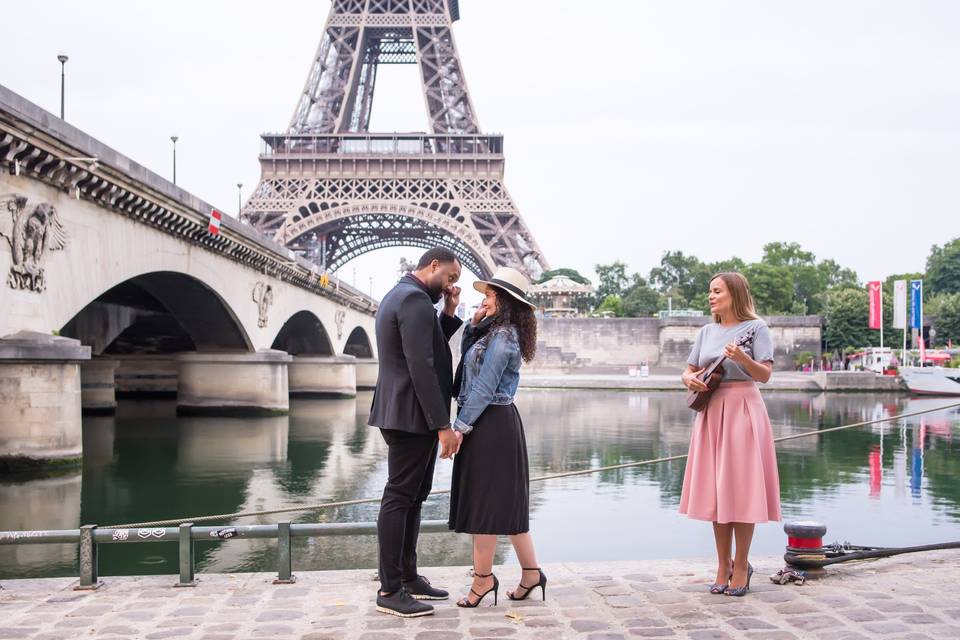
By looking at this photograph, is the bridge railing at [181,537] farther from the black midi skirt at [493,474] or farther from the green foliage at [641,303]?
the green foliage at [641,303]

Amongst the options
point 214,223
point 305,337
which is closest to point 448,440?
point 214,223

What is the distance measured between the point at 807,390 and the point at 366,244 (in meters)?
37.2

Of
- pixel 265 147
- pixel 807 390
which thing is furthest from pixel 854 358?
pixel 265 147

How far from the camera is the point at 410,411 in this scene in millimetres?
4414

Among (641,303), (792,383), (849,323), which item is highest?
(641,303)

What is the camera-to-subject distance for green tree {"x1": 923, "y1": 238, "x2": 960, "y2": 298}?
86375 millimetres

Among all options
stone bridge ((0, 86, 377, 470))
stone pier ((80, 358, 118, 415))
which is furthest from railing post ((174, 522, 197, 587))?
stone pier ((80, 358, 118, 415))

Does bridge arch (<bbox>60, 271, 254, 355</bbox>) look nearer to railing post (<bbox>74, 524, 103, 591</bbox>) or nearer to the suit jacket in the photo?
railing post (<bbox>74, 524, 103, 591</bbox>)

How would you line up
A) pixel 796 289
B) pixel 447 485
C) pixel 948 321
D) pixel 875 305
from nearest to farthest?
pixel 447 485, pixel 875 305, pixel 948 321, pixel 796 289

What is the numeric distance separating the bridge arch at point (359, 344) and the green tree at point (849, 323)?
33868mm

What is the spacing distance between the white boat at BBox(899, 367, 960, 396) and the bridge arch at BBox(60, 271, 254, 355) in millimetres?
27901

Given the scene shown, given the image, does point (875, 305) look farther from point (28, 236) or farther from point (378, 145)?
point (28, 236)

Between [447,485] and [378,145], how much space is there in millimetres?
47983

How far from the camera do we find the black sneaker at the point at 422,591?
455 centimetres
